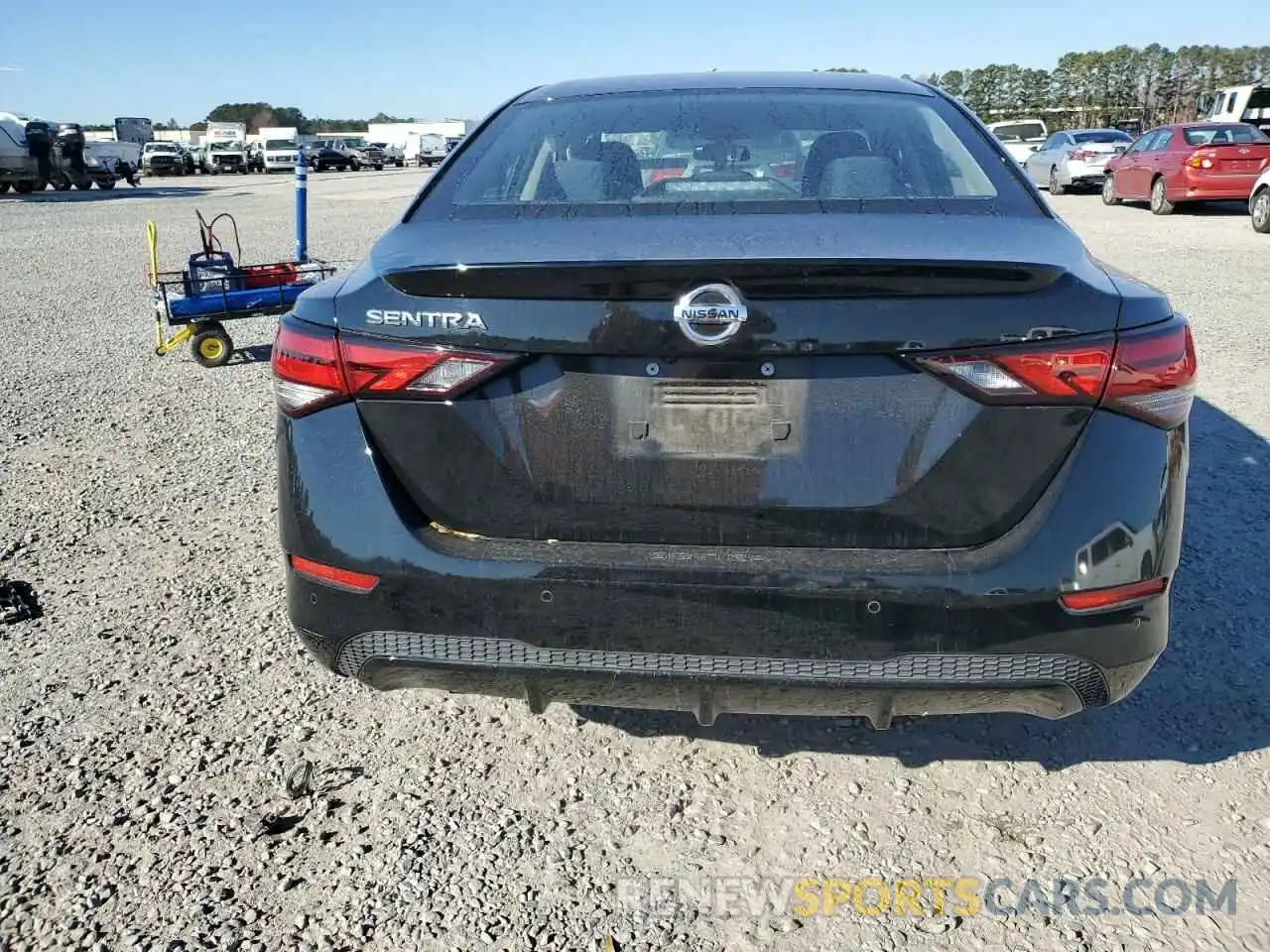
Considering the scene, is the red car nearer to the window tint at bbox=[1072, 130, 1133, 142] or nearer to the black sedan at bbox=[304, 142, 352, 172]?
the window tint at bbox=[1072, 130, 1133, 142]

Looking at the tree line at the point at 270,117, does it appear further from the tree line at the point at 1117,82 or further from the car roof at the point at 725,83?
the car roof at the point at 725,83

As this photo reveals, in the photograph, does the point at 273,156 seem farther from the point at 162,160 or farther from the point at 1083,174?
the point at 1083,174

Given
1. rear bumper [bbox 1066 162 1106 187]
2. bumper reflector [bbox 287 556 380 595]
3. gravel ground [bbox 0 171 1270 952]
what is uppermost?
rear bumper [bbox 1066 162 1106 187]

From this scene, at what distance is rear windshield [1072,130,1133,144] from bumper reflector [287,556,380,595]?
25.3 meters

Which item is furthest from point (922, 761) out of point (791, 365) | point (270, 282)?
point (270, 282)

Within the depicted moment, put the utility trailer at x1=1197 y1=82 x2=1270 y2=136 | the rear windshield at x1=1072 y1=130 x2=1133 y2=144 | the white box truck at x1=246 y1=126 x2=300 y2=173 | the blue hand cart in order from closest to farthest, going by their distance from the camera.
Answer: the blue hand cart < the rear windshield at x1=1072 y1=130 x2=1133 y2=144 < the utility trailer at x1=1197 y1=82 x2=1270 y2=136 < the white box truck at x1=246 y1=126 x2=300 y2=173

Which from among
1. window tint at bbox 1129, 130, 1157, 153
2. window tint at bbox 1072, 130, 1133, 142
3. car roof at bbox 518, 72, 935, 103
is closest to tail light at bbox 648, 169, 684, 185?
car roof at bbox 518, 72, 935, 103

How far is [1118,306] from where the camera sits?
2.01m

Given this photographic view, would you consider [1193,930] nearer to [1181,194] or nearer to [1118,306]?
[1118,306]

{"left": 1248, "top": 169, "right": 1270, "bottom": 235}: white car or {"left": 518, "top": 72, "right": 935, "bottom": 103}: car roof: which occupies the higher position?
{"left": 518, "top": 72, "right": 935, "bottom": 103}: car roof

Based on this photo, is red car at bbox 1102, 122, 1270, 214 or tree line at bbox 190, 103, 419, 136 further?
tree line at bbox 190, 103, 419, 136

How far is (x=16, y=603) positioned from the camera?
3611 mm

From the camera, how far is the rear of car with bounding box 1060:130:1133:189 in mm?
22938

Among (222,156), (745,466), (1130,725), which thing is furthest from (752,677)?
(222,156)
